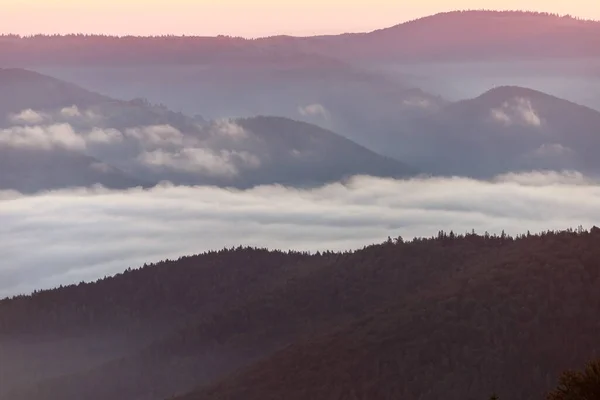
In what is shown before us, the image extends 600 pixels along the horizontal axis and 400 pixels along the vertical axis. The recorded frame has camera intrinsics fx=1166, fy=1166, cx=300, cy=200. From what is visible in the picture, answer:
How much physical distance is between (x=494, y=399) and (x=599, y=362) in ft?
20.4

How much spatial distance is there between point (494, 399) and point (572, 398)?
14.1ft

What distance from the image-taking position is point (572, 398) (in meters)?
65.0

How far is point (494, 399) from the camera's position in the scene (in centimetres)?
6588

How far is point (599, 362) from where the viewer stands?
65.4 metres

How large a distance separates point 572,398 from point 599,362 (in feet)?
8.43
